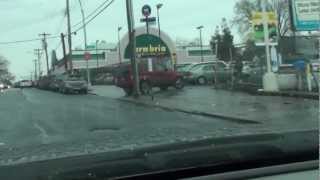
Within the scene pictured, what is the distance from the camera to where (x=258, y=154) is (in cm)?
263

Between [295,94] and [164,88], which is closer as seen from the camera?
[295,94]

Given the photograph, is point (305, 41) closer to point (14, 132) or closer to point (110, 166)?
point (14, 132)

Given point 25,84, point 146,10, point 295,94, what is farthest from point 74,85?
point 25,84

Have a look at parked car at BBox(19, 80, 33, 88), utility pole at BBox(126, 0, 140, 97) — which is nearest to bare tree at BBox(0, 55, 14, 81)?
parked car at BBox(19, 80, 33, 88)

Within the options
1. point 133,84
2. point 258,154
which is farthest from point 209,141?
point 133,84

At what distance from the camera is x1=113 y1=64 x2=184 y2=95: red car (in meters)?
40.9

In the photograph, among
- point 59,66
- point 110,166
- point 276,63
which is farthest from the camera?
point 59,66

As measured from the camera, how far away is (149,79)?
1635 inches

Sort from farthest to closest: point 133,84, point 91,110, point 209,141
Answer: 1. point 133,84
2. point 91,110
3. point 209,141

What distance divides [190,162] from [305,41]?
93.9ft

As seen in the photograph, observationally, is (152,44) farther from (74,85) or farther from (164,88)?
(164,88)

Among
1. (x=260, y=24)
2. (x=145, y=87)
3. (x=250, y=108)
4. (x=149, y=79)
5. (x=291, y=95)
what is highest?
(x=260, y=24)

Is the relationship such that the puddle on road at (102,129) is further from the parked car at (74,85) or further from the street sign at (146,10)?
the parked car at (74,85)

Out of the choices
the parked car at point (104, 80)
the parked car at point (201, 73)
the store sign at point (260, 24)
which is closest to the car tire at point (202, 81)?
the parked car at point (201, 73)
